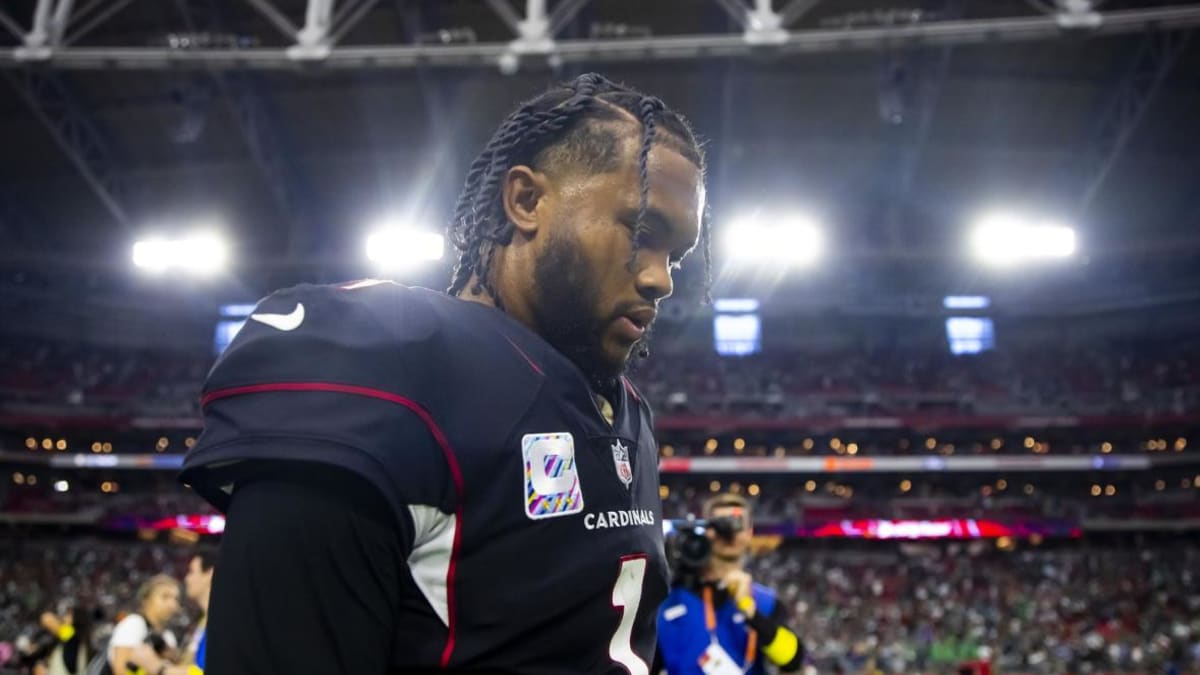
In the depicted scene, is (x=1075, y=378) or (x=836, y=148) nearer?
(x=836, y=148)

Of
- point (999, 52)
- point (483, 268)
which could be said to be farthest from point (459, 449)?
point (999, 52)

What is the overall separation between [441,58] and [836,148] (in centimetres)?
1177

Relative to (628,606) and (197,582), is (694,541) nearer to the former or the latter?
(197,582)

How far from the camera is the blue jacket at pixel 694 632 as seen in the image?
4.17 m

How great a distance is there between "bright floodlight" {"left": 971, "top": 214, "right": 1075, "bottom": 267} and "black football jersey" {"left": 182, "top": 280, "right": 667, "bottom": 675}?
22.0 meters

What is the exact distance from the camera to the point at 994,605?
917 inches

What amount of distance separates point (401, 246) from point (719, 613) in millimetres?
17158

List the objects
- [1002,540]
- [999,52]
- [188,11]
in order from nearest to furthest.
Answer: [188,11] < [999,52] < [1002,540]

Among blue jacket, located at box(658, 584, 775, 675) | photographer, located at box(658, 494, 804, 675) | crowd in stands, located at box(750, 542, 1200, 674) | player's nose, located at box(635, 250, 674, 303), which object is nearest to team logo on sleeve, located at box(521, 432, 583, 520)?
player's nose, located at box(635, 250, 674, 303)

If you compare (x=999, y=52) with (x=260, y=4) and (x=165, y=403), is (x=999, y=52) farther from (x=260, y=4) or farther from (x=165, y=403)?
(x=165, y=403)

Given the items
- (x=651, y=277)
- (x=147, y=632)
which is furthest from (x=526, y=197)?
(x=147, y=632)

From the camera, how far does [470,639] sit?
92 centimetres

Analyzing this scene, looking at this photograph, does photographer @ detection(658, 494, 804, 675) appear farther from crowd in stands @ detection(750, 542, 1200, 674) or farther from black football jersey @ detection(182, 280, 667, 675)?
crowd in stands @ detection(750, 542, 1200, 674)

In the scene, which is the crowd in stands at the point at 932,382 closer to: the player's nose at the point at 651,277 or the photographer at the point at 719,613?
the photographer at the point at 719,613
